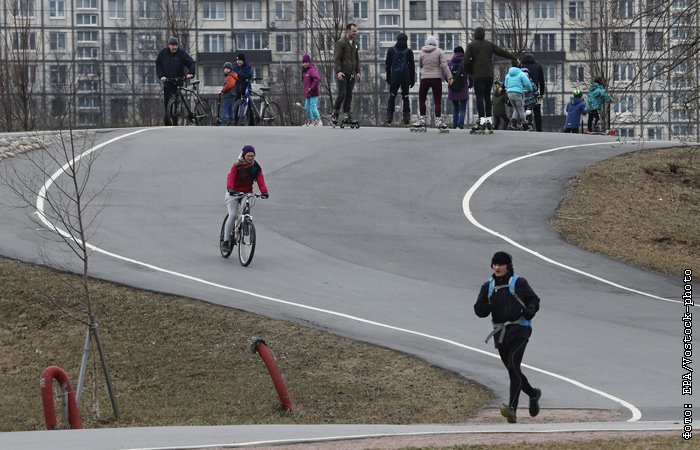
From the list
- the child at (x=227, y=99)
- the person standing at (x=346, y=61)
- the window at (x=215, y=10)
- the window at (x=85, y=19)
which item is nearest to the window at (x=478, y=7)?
the window at (x=215, y=10)

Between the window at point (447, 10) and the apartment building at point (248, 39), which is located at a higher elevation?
the window at point (447, 10)

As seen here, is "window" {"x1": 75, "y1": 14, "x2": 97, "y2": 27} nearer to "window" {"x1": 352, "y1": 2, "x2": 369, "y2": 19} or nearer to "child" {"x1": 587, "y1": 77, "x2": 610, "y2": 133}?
"window" {"x1": 352, "y1": 2, "x2": 369, "y2": 19}

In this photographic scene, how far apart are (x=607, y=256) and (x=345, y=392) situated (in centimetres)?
896

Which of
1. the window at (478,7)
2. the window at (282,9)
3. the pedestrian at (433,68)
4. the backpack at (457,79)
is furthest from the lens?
the window at (282,9)

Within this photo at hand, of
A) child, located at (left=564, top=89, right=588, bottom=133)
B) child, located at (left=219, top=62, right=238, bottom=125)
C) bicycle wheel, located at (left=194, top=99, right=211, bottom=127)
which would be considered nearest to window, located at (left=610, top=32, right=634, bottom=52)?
child, located at (left=564, top=89, right=588, bottom=133)

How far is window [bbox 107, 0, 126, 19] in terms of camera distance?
99375mm

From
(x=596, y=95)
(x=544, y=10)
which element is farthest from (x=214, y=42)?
(x=596, y=95)

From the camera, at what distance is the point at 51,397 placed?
49.5ft

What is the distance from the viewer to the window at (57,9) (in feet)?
336

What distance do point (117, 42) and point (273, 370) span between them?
266 ft

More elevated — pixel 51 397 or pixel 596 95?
pixel 596 95

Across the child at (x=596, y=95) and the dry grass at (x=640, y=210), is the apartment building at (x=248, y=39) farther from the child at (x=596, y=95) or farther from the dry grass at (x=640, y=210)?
the dry grass at (x=640, y=210)

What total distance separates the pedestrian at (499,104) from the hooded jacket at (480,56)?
15.7ft

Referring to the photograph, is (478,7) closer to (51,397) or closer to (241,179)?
(241,179)
